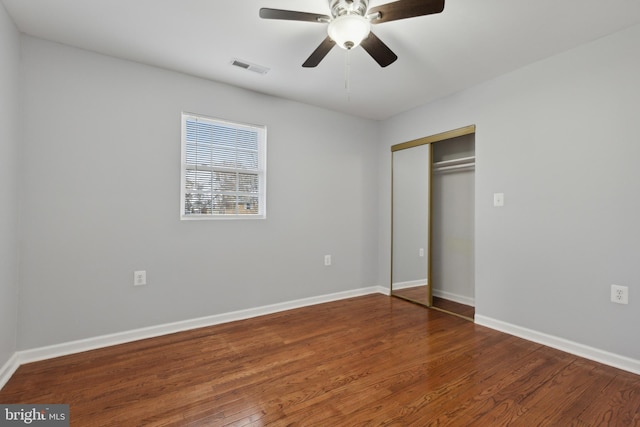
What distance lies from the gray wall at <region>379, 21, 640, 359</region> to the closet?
585mm

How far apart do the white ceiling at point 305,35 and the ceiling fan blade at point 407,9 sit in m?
0.26

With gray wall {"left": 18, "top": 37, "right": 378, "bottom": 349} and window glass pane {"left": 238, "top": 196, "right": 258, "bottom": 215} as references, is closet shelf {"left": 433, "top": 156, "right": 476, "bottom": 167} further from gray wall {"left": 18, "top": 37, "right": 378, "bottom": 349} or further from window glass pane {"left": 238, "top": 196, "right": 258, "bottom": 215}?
window glass pane {"left": 238, "top": 196, "right": 258, "bottom": 215}

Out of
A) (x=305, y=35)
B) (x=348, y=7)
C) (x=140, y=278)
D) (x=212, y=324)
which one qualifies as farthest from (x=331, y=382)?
(x=305, y=35)

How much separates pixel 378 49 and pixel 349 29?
1.20 feet

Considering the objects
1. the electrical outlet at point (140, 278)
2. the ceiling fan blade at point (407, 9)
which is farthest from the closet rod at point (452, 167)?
the electrical outlet at point (140, 278)

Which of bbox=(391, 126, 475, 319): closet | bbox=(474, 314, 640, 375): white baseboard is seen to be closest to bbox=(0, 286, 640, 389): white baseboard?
bbox=(474, 314, 640, 375): white baseboard

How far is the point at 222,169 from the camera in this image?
3.15 metres

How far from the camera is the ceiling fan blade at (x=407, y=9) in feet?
5.27

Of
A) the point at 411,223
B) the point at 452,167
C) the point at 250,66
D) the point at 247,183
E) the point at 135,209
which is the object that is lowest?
the point at 411,223

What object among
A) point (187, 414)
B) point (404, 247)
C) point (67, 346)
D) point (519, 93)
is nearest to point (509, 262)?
point (404, 247)

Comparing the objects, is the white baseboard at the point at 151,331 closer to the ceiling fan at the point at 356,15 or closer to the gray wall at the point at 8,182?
the gray wall at the point at 8,182

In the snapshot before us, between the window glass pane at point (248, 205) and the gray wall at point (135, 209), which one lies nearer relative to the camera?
the gray wall at point (135, 209)

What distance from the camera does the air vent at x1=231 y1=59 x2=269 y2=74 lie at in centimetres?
270

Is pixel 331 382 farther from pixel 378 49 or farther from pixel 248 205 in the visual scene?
pixel 378 49
